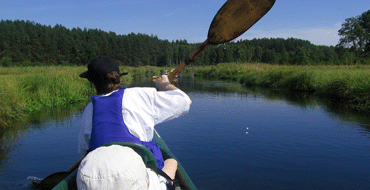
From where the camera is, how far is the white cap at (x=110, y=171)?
1291 mm

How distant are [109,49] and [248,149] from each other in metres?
81.1

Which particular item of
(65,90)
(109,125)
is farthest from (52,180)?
(65,90)

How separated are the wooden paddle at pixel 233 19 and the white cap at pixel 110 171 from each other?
1.35 m

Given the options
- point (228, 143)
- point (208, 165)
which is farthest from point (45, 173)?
point (228, 143)

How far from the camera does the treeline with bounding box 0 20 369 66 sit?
66062 mm

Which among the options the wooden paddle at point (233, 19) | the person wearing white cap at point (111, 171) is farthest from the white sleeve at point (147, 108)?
the wooden paddle at point (233, 19)

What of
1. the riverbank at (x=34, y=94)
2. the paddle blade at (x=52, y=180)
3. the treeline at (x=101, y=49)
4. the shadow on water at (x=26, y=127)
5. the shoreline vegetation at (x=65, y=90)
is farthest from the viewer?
the treeline at (x=101, y=49)

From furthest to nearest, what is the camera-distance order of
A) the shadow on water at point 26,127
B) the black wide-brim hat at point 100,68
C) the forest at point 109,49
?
1. the forest at point 109,49
2. the shadow on water at point 26,127
3. the black wide-brim hat at point 100,68

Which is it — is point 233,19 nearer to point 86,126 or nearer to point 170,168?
point 170,168

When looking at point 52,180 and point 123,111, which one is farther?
point 52,180

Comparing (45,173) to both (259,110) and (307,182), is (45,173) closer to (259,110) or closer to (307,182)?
(307,182)

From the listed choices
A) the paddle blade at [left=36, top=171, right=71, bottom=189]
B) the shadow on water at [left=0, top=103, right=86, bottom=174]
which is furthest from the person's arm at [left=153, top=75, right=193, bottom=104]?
the shadow on water at [left=0, top=103, right=86, bottom=174]

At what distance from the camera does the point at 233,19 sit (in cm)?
272

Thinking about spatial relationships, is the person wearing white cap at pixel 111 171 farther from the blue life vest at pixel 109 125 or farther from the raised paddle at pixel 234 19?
the raised paddle at pixel 234 19
